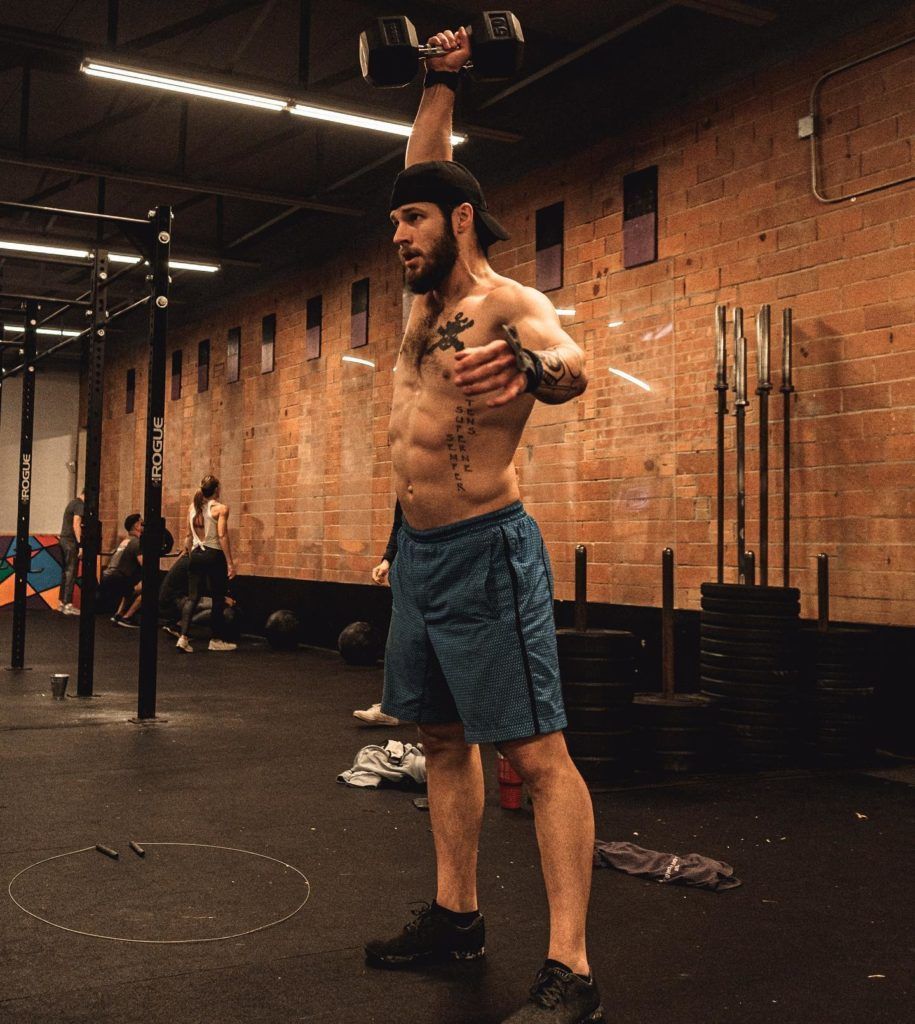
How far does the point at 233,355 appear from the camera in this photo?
1142 centimetres

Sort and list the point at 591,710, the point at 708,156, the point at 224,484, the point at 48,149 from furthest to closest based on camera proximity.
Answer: the point at 224,484
the point at 48,149
the point at 708,156
the point at 591,710

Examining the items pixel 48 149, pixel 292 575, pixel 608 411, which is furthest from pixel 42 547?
pixel 608 411

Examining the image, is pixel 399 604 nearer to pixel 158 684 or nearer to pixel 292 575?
pixel 158 684

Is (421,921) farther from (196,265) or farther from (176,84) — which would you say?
(196,265)

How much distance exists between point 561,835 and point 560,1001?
258 millimetres

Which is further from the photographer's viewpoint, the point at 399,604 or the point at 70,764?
the point at 70,764

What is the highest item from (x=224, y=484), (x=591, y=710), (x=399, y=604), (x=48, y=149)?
(x=48, y=149)

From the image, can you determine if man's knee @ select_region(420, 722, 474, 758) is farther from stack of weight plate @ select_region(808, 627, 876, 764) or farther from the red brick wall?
the red brick wall

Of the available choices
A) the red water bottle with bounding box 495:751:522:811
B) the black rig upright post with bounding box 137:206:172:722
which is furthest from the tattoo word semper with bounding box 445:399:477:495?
the black rig upright post with bounding box 137:206:172:722

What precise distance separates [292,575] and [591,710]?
6.46 metres

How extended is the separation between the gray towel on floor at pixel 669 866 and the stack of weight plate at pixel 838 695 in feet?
5.58

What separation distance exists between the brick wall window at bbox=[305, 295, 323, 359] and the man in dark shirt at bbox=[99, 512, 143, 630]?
8.66ft

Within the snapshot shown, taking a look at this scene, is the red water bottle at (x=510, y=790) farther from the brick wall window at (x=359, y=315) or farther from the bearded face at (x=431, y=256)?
the brick wall window at (x=359, y=315)

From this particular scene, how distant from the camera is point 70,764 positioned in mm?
3947
